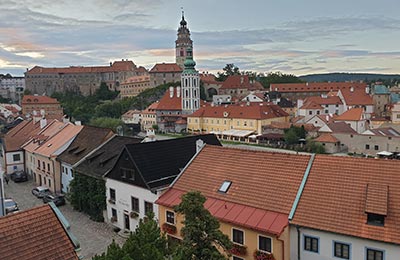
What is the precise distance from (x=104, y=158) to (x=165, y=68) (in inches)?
4616

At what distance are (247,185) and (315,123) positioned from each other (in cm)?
5191

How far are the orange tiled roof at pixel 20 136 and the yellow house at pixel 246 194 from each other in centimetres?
2725

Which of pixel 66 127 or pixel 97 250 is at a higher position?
pixel 66 127

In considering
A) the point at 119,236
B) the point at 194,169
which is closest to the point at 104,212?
the point at 119,236

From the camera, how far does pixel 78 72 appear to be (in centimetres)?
15950

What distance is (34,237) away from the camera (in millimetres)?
10484

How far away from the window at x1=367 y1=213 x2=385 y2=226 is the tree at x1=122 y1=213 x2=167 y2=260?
777cm

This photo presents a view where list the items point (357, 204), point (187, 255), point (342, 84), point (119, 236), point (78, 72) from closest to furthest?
point (187, 255)
point (357, 204)
point (119, 236)
point (342, 84)
point (78, 72)

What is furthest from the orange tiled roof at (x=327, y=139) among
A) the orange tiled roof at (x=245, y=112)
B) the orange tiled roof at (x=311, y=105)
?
the orange tiled roof at (x=311, y=105)

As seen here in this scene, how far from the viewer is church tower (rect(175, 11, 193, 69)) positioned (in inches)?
5758

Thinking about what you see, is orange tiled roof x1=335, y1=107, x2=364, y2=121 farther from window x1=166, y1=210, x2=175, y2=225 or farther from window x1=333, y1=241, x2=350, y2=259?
window x1=333, y1=241, x2=350, y2=259

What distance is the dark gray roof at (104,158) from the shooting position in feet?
86.8

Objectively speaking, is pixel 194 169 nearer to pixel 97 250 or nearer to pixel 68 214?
pixel 97 250

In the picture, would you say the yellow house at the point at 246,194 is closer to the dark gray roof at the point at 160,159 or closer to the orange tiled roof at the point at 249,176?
the orange tiled roof at the point at 249,176
